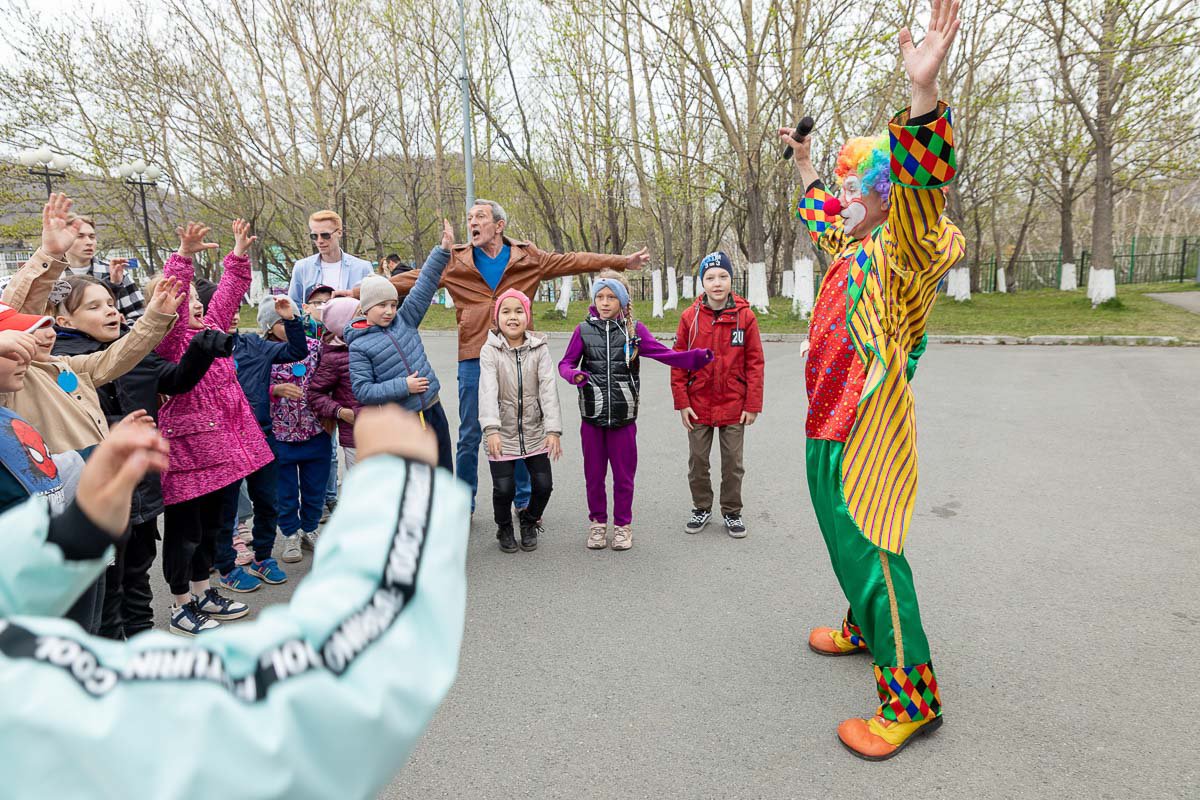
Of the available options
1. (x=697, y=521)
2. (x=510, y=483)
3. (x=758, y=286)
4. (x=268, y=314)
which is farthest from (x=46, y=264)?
(x=758, y=286)

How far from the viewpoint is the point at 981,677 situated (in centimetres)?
301

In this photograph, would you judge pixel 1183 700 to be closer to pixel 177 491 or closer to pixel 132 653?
pixel 132 653

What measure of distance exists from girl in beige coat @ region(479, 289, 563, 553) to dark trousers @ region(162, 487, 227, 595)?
149 cm

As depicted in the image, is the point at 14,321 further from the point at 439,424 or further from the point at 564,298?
the point at 564,298

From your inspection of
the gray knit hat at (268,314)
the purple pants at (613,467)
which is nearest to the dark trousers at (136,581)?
the gray knit hat at (268,314)

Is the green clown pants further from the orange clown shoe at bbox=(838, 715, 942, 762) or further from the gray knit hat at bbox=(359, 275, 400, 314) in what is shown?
the gray knit hat at bbox=(359, 275, 400, 314)

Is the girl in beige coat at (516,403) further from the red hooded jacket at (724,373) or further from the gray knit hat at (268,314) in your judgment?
the gray knit hat at (268,314)

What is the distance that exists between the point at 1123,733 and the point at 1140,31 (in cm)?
1667

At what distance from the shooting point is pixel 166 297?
2875 mm

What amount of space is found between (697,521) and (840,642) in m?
1.65

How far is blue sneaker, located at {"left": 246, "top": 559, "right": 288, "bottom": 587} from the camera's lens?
4238mm

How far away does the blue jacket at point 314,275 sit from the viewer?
5.44 meters

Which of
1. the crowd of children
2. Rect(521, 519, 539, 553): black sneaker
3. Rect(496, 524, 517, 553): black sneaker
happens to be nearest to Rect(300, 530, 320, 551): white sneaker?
the crowd of children

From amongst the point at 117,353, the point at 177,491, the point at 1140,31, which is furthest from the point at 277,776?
the point at 1140,31
